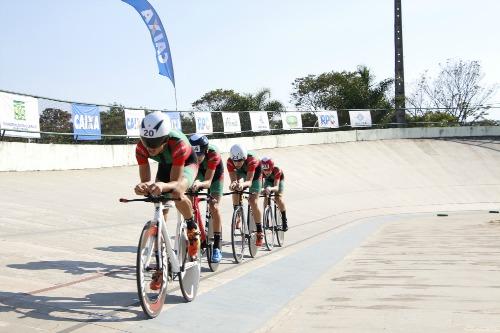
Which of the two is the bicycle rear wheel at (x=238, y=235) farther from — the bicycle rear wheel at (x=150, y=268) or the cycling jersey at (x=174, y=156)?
the bicycle rear wheel at (x=150, y=268)

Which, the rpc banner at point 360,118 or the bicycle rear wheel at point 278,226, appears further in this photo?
the rpc banner at point 360,118

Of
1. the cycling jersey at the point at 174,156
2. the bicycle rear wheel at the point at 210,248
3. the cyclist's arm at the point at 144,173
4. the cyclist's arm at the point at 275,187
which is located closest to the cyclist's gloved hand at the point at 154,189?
the cycling jersey at the point at 174,156

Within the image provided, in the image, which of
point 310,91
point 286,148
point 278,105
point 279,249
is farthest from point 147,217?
point 310,91

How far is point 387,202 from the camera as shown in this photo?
82.5 feet

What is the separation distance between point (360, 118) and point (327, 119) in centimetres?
317

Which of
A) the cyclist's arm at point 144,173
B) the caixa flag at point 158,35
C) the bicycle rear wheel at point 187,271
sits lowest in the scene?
the bicycle rear wheel at point 187,271

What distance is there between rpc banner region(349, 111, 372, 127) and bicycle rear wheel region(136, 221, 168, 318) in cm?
3250

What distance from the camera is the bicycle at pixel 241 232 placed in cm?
794

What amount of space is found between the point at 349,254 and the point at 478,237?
4666 mm

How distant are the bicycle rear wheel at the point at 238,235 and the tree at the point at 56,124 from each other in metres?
9.59

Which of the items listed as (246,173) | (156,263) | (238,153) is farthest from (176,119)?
(156,263)

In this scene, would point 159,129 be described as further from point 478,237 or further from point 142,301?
point 478,237

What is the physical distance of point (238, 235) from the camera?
827 cm

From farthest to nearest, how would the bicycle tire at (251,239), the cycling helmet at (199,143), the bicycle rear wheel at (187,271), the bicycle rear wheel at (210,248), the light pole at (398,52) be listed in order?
the light pole at (398,52) → the bicycle tire at (251,239) → the bicycle rear wheel at (210,248) → the cycling helmet at (199,143) → the bicycle rear wheel at (187,271)
